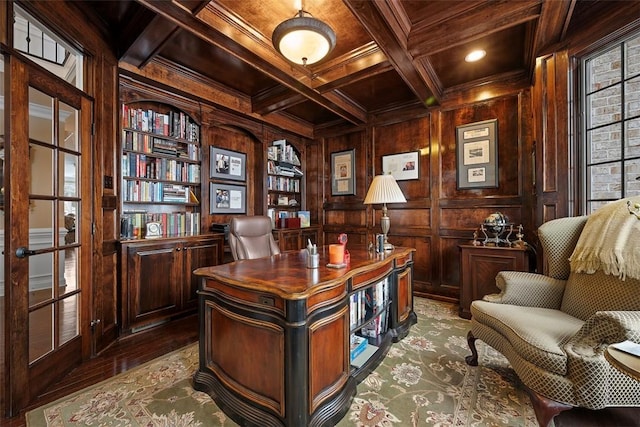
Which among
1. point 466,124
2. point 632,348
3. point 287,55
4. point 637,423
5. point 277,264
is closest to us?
point 632,348

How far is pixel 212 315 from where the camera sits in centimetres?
169

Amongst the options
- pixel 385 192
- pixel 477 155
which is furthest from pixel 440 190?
pixel 385 192

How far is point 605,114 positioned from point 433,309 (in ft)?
7.73

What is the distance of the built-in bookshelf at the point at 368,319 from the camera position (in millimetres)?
1885

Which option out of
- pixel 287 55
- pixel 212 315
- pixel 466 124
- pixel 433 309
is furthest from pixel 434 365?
pixel 466 124

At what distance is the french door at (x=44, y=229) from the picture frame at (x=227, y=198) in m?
1.50

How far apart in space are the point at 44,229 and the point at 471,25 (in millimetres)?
3427

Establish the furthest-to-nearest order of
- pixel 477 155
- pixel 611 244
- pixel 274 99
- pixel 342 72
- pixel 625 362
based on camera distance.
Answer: pixel 274 99 → pixel 477 155 → pixel 342 72 → pixel 611 244 → pixel 625 362

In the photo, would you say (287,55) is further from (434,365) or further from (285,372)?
(434,365)

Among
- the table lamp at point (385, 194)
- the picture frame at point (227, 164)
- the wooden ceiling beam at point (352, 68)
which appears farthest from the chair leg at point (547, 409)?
the picture frame at point (227, 164)

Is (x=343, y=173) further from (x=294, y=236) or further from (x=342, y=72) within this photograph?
(x=342, y=72)

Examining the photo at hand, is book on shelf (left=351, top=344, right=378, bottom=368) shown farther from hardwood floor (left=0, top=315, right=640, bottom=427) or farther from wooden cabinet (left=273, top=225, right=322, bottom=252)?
wooden cabinet (left=273, top=225, right=322, bottom=252)

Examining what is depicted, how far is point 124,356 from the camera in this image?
2182 millimetres

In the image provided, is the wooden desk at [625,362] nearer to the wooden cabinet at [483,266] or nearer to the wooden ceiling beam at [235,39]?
the wooden cabinet at [483,266]
